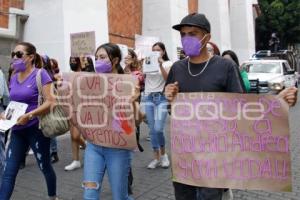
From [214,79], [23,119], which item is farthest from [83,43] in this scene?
[214,79]

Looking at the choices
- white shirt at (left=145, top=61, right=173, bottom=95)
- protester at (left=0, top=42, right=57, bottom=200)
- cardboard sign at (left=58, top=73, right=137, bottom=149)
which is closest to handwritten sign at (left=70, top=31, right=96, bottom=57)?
white shirt at (left=145, top=61, right=173, bottom=95)

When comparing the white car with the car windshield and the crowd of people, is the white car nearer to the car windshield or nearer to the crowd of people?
the car windshield

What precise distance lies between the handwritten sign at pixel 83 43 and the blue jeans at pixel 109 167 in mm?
4895

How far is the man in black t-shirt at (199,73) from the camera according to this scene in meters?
A: 3.26

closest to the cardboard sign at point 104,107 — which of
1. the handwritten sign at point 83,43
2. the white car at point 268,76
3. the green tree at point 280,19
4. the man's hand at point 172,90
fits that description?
the man's hand at point 172,90

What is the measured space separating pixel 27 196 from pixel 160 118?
6.93 feet

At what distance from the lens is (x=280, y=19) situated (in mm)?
40219

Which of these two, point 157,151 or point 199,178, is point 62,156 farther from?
point 199,178

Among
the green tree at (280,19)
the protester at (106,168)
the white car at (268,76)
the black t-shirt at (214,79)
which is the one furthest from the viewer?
the green tree at (280,19)

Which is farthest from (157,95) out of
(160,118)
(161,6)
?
(161,6)

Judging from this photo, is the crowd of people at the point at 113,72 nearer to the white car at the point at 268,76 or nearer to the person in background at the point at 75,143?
the person in background at the point at 75,143

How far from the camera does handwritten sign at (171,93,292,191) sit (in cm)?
318

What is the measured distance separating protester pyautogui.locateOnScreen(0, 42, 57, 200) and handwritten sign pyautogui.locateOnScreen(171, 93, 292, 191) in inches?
62.0

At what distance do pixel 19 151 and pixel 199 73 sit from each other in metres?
2.01
